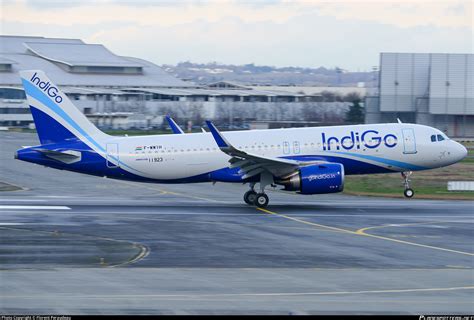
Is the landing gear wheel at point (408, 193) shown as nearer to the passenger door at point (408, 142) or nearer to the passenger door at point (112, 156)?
the passenger door at point (408, 142)

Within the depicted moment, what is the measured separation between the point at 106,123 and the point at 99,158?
8349 cm

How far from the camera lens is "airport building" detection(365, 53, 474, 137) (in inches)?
3910

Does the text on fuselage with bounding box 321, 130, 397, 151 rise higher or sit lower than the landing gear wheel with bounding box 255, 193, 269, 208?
higher

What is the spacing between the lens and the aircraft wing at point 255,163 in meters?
36.6

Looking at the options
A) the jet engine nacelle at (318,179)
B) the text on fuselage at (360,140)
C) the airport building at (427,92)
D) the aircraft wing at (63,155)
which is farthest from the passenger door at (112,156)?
the airport building at (427,92)

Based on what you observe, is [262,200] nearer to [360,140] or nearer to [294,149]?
[294,149]

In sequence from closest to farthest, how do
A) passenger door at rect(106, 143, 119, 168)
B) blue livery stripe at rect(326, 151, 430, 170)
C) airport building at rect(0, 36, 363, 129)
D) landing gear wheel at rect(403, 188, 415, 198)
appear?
passenger door at rect(106, 143, 119, 168) → blue livery stripe at rect(326, 151, 430, 170) → landing gear wheel at rect(403, 188, 415, 198) → airport building at rect(0, 36, 363, 129)

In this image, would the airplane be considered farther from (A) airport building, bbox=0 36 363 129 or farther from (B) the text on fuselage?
(A) airport building, bbox=0 36 363 129

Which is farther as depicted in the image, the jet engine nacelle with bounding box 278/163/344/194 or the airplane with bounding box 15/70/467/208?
the airplane with bounding box 15/70/467/208

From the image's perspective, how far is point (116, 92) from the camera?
141500mm

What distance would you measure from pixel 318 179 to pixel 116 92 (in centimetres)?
10772

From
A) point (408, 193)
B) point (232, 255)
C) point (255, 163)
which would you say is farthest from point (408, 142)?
point (232, 255)

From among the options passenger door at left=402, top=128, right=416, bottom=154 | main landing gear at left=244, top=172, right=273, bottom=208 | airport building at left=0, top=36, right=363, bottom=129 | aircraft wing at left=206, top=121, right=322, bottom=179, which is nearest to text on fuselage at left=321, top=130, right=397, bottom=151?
passenger door at left=402, top=128, right=416, bottom=154

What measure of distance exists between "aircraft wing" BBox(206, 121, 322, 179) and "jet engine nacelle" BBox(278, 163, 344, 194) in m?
0.61
